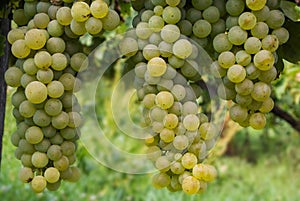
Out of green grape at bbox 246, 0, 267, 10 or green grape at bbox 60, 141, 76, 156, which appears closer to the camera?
green grape at bbox 246, 0, 267, 10

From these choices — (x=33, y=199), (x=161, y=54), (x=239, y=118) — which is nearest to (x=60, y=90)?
(x=161, y=54)

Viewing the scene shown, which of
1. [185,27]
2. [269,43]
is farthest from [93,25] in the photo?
[269,43]

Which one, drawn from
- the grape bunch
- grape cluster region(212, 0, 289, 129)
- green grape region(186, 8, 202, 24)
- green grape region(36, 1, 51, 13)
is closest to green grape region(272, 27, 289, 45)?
grape cluster region(212, 0, 289, 129)

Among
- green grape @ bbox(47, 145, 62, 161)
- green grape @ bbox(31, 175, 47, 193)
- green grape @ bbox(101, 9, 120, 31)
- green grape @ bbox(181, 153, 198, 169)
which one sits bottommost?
green grape @ bbox(31, 175, 47, 193)

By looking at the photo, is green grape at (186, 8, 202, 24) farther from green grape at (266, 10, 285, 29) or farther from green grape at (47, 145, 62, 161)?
green grape at (47, 145, 62, 161)

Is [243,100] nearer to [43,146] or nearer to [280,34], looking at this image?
[280,34]

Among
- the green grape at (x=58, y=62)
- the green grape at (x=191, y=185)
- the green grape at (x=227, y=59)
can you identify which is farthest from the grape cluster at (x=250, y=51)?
the green grape at (x=58, y=62)

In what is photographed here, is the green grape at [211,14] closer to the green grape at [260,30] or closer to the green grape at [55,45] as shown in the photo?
the green grape at [260,30]
